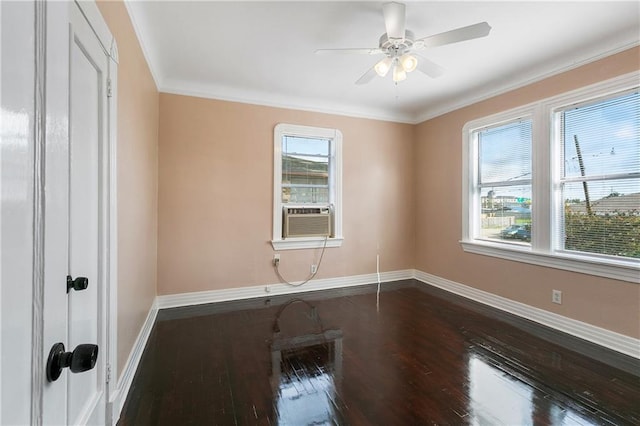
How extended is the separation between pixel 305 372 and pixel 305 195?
2526 millimetres

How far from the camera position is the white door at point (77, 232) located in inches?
Result: 22.7

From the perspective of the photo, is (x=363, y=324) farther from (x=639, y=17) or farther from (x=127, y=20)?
(x=639, y=17)

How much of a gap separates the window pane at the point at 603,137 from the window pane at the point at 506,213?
1.70 feet

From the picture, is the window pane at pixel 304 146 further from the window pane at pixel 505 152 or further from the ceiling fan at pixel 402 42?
the window pane at pixel 505 152

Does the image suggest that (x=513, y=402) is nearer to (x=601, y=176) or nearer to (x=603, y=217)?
(x=603, y=217)

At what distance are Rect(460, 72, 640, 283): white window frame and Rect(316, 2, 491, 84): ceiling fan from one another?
1439mm

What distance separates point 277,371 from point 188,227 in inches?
83.0

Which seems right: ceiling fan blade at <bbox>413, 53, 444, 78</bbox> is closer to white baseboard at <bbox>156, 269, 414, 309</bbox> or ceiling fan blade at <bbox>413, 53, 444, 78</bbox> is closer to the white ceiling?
the white ceiling

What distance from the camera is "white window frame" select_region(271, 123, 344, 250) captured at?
4020 mm

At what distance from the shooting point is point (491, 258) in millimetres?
3705

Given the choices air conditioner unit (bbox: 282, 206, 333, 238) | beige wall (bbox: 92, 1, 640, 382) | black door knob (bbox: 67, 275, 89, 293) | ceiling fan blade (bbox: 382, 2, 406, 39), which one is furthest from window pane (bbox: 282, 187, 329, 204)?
black door knob (bbox: 67, 275, 89, 293)

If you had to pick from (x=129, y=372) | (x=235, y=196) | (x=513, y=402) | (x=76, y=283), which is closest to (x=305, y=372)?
(x=129, y=372)

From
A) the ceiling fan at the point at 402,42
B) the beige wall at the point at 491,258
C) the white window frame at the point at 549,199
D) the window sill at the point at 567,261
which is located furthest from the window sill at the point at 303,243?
the ceiling fan at the point at 402,42

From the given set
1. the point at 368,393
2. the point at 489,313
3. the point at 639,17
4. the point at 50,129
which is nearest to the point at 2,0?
the point at 50,129
